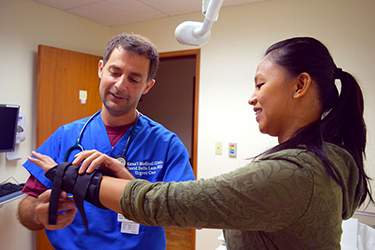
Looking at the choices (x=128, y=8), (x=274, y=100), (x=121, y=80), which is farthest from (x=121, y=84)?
(x=128, y=8)

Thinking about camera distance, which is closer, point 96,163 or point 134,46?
point 96,163

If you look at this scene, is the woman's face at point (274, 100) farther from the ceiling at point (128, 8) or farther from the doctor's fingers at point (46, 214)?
the ceiling at point (128, 8)

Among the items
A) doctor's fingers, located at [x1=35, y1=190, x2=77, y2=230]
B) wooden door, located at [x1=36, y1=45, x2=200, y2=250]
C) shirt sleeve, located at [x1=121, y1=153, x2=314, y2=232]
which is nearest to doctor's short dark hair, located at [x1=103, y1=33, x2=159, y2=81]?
doctor's fingers, located at [x1=35, y1=190, x2=77, y2=230]

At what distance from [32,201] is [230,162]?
1.97 meters

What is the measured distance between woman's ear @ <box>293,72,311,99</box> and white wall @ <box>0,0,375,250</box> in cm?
182

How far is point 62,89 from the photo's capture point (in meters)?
2.84

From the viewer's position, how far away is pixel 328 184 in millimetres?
590

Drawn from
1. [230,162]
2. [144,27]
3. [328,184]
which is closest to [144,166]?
[328,184]

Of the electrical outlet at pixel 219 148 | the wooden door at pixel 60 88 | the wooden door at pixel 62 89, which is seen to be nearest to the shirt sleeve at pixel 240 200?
the electrical outlet at pixel 219 148

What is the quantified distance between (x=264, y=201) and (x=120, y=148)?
75 centimetres

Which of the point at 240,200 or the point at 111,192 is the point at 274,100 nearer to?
the point at 240,200

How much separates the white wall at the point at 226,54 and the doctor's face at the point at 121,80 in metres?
1.64

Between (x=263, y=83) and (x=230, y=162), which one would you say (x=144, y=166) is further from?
(x=230, y=162)

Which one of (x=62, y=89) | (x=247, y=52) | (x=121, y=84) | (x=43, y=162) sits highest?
(x=247, y=52)
